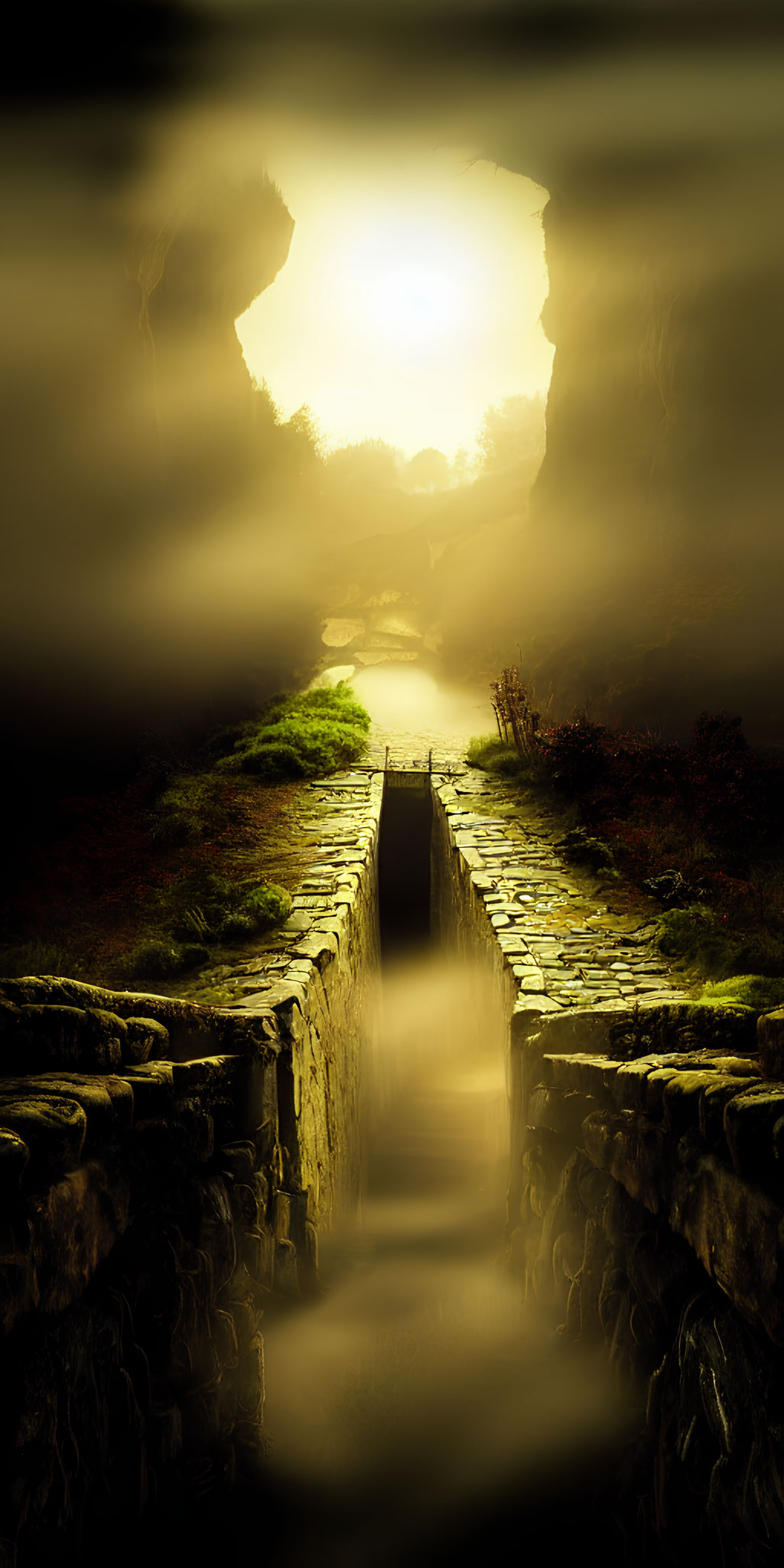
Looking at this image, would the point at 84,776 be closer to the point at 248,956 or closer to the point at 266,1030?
the point at 248,956

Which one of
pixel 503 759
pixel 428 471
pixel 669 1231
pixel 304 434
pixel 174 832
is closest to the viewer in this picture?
pixel 669 1231

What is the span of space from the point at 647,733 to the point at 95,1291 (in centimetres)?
1172

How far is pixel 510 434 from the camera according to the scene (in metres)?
34.0

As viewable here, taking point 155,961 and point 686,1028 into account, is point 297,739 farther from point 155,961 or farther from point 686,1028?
point 686,1028

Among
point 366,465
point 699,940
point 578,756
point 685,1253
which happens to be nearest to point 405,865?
point 578,756

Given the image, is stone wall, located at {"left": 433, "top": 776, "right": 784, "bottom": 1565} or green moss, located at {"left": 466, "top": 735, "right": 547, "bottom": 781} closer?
stone wall, located at {"left": 433, "top": 776, "right": 784, "bottom": 1565}

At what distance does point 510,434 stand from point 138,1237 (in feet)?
120

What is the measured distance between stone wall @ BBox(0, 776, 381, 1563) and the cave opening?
27.5 feet

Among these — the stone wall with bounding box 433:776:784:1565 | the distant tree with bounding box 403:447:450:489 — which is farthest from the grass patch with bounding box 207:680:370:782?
A: the distant tree with bounding box 403:447:450:489

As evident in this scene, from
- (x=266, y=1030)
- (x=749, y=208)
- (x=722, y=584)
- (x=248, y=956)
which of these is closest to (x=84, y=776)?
(x=248, y=956)

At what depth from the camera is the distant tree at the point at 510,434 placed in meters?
33.8

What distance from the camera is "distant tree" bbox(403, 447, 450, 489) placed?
107ft

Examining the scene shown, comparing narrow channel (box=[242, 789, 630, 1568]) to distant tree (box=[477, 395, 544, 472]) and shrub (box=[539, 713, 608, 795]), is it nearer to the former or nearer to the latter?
shrub (box=[539, 713, 608, 795])

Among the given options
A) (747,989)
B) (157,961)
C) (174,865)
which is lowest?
(747,989)
